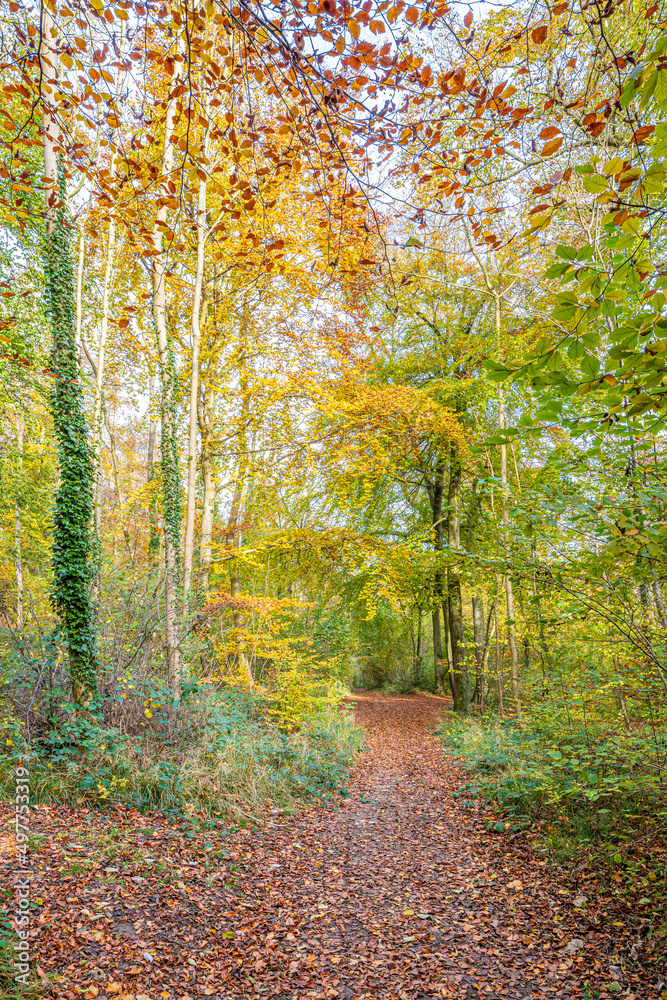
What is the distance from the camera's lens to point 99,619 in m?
5.72

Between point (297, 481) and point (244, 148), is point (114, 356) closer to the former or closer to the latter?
point (297, 481)

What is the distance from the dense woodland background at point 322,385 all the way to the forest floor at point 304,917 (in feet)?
1.88

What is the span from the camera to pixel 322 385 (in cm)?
970

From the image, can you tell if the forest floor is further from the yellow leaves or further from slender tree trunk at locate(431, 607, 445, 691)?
slender tree trunk at locate(431, 607, 445, 691)

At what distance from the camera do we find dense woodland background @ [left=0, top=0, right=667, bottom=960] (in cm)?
256

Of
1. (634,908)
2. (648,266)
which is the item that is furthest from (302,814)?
(648,266)

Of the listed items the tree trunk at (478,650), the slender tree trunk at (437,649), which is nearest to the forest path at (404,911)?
the tree trunk at (478,650)

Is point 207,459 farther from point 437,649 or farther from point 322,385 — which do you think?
point 437,649

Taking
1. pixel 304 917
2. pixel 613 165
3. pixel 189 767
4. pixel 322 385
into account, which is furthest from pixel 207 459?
pixel 613 165

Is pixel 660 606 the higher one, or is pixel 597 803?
pixel 660 606

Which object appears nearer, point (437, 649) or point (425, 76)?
point (425, 76)

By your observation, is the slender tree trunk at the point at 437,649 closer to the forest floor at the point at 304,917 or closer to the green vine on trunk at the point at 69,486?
the forest floor at the point at 304,917

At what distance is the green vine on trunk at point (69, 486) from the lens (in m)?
5.26

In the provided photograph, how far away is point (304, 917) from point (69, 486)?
190 inches
